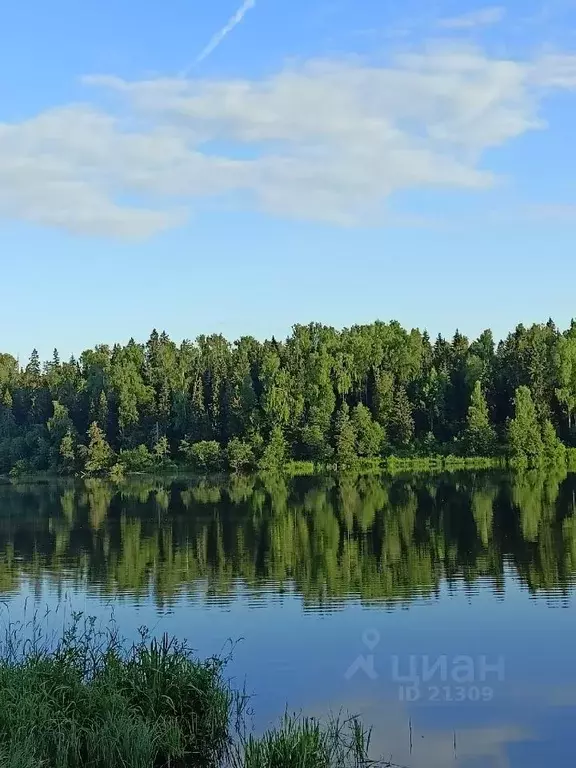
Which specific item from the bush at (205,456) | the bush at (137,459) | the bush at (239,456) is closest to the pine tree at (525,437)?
the bush at (239,456)

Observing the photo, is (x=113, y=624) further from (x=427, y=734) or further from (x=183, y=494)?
(x=183, y=494)

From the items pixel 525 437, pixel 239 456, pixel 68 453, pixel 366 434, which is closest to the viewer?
pixel 525 437

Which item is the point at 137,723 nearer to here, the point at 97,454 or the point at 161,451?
the point at 161,451

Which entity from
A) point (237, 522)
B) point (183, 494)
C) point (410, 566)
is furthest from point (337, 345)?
point (410, 566)

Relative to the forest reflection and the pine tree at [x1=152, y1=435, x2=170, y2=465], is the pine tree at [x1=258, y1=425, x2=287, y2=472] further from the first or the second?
the forest reflection

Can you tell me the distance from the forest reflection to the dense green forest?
31193mm

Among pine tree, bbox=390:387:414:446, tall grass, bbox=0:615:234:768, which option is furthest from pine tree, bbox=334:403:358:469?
tall grass, bbox=0:615:234:768

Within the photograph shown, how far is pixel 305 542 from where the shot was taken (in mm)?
38906

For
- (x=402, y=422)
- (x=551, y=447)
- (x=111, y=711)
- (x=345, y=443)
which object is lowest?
(x=111, y=711)

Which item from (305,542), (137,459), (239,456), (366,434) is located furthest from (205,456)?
(305,542)

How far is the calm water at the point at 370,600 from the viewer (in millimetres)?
14625

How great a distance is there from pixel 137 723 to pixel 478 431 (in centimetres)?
9037

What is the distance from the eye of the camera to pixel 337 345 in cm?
→ 11681

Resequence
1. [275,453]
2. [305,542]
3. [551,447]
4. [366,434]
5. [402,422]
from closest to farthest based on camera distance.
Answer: [305,542] → [551,447] → [366,434] → [275,453] → [402,422]
